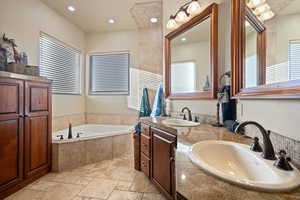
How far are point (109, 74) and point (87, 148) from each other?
1.90 m

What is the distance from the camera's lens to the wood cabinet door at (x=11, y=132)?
1.76 m

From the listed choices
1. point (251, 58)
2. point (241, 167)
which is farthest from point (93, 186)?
point (251, 58)

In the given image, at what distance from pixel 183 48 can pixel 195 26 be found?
1.07ft

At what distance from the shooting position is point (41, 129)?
2.25 metres

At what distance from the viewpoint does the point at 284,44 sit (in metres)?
0.92

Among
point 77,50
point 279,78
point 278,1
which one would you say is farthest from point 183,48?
point 77,50

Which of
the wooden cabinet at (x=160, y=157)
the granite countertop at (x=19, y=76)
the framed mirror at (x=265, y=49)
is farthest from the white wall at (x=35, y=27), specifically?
the framed mirror at (x=265, y=49)

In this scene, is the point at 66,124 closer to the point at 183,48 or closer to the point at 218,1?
the point at 183,48

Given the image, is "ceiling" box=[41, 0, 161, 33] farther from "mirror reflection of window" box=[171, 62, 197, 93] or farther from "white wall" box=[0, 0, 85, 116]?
"mirror reflection of window" box=[171, 62, 197, 93]

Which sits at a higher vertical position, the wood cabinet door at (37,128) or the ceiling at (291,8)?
the ceiling at (291,8)

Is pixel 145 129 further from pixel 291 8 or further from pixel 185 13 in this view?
pixel 291 8

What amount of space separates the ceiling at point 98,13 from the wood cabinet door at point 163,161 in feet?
7.90

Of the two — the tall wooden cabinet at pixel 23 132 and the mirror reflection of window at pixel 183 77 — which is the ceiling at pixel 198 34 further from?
the tall wooden cabinet at pixel 23 132

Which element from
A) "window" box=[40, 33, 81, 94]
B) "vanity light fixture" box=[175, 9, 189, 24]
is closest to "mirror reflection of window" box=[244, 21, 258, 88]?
"vanity light fixture" box=[175, 9, 189, 24]
